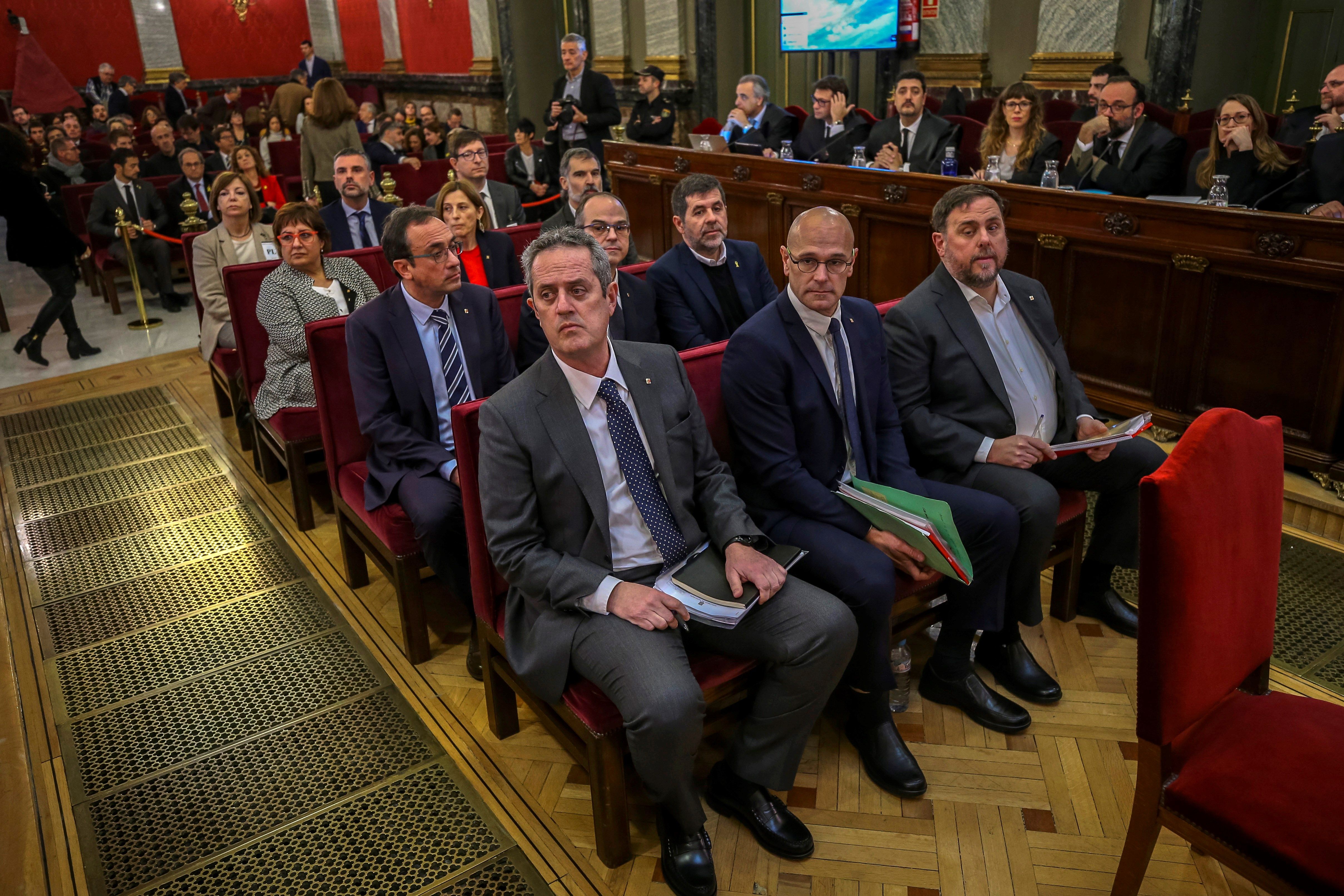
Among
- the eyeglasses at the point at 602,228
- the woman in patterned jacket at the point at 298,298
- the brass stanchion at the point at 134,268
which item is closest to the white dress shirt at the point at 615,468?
the eyeglasses at the point at 602,228

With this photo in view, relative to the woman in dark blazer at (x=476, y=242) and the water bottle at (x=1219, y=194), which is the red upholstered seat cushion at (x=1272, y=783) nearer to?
the water bottle at (x=1219, y=194)

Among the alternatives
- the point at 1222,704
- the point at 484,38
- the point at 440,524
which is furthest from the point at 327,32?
the point at 1222,704

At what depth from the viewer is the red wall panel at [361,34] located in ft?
51.4

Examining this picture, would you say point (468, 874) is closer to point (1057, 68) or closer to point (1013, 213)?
point (1013, 213)

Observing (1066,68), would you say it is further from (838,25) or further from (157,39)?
(157,39)

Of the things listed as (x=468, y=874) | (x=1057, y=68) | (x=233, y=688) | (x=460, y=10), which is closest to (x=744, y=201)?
(x=1057, y=68)

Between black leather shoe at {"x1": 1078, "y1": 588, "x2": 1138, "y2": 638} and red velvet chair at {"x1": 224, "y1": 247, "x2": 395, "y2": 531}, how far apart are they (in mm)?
2723

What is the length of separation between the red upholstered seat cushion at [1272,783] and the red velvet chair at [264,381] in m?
3.00

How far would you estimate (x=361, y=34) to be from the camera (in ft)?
53.3

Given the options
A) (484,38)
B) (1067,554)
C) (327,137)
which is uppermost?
(484,38)

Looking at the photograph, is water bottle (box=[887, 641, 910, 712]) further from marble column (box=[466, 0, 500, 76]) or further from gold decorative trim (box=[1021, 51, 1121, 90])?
marble column (box=[466, 0, 500, 76])

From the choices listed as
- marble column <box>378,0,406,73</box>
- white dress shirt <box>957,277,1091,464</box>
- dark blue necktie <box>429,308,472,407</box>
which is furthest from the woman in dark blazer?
marble column <box>378,0,406,73</box>

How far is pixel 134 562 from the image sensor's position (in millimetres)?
3594

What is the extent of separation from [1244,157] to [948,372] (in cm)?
249
